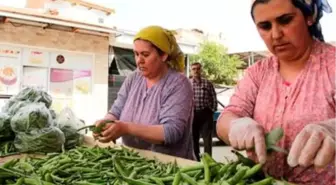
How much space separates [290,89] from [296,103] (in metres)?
0.08

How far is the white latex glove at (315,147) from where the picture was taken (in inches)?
44.6

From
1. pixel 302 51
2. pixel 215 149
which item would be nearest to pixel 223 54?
pixel 215 149

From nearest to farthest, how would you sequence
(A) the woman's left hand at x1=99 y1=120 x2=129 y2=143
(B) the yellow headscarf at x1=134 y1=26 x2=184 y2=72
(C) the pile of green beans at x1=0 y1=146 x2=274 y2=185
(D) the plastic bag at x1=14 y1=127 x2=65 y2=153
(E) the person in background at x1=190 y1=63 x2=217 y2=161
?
(C) the pile of green beans at x1=0 y1=146 x2=274 y2=185
(A) the woman's left hand at x1=99 y1=120 x2=129 y2=143
(B) the yellow headscarf at x1=134 y1=26 x2=184 y2=72
(D) the plastic bag at x1=14 y1=127 x2=65 y2=153
(E) the person in background at x1=190 y1=63 x2=217 y2=161

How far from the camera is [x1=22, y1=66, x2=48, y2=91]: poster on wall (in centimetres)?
746

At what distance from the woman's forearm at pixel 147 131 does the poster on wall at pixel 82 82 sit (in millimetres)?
6048

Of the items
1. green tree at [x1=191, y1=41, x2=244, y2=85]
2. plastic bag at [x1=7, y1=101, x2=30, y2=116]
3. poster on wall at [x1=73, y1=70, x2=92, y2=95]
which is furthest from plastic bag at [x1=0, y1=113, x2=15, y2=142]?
green tree at [x1=191, y1=41, x2=244, y2=85]

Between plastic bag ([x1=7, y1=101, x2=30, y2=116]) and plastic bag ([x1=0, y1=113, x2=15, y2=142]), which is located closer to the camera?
plastic bag ([x1=0, y1=113, x2=15, y2=142])

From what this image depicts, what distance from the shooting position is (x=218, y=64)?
14422mm

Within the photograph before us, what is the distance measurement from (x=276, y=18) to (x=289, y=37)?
101mm

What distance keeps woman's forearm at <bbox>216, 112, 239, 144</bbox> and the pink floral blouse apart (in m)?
0.05

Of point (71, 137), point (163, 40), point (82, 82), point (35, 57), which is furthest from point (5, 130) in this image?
point (82, 82)

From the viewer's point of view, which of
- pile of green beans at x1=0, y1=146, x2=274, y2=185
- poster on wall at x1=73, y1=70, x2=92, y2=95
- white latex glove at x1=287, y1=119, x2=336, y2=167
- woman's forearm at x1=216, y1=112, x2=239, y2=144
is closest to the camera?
white latex glove at x1=287, y1=119, x2=336, y2=167

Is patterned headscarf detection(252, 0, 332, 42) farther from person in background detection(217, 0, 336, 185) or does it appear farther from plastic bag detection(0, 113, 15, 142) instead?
plastic bag detection(0, 113, 15, 142)

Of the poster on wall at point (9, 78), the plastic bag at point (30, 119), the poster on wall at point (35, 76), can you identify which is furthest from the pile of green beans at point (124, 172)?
the poster on wall at point (35, 76)
